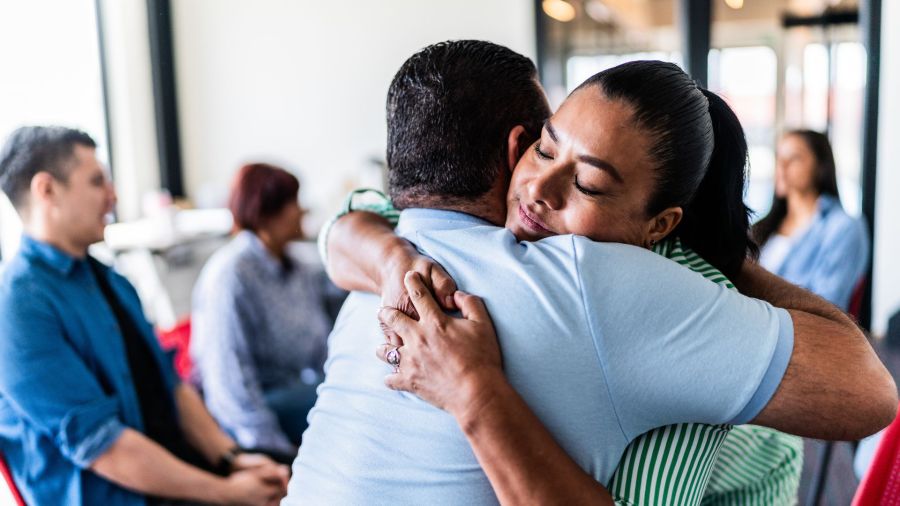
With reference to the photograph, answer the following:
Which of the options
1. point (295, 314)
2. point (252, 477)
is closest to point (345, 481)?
point (252, 477)

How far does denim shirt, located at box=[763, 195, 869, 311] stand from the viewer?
329 cm

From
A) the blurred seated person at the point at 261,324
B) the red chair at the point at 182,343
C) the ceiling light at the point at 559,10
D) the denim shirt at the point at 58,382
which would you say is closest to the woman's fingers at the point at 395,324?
the denim shirt at the point at 58,382

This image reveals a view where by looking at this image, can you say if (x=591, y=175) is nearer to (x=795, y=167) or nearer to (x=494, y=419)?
(x=494, y=419)

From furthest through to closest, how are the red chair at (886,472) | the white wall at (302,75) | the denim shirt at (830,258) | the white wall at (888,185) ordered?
the white wall at (302,75) → the white wall at (888,185) → the denim shirt at (830,258) → the red chair at (886,472)

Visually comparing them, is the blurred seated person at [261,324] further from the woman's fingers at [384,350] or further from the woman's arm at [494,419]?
the woman's arm at [494,419]

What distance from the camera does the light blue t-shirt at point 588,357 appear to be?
81 centimetres

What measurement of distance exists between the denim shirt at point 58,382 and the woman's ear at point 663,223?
1.23 m

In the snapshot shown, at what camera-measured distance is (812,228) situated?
3.49 metres

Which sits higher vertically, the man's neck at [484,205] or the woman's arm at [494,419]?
the man's neck at [484,205]

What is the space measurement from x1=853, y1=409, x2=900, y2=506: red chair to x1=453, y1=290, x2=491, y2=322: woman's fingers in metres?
0.76

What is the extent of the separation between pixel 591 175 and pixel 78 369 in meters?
1.23

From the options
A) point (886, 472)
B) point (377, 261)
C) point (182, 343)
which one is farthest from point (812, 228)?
point (377, 261)

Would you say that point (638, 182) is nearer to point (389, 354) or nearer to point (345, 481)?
point (389, 354)

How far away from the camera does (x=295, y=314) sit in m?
2.89
